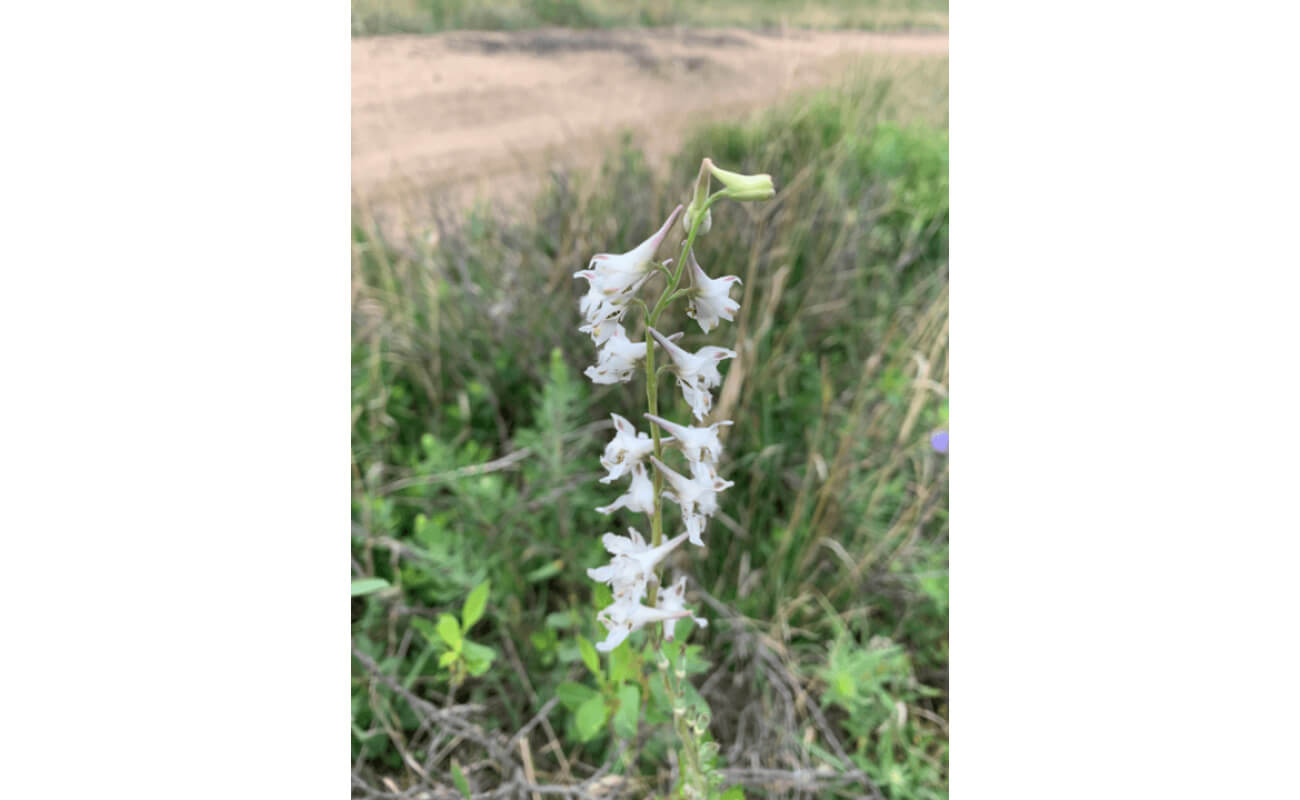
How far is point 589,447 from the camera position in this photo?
3.65ft

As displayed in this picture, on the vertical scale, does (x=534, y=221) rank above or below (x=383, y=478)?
above

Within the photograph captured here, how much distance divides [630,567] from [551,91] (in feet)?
2.48

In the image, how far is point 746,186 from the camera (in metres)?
0.46

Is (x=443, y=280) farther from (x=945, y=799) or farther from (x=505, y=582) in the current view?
(x=945, y=799)

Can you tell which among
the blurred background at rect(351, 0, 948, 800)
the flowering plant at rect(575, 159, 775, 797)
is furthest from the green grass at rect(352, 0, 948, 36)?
the flowering plant at rect(575, 159, 775, 797)

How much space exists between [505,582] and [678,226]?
637mm

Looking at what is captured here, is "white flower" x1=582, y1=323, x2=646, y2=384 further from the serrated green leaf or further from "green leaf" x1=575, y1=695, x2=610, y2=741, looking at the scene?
the serrated green leaf

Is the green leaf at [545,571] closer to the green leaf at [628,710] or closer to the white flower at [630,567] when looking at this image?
the green leaf at [628,710]

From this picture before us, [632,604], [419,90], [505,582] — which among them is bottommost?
[505,582]

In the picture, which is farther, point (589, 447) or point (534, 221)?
point (534, 221)

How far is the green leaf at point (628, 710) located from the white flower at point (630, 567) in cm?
23

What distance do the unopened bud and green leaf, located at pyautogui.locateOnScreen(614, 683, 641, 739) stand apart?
456mm

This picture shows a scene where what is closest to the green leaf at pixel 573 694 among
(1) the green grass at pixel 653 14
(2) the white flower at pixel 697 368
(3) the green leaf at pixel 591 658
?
(3) the green leaf at pixel 591 658
